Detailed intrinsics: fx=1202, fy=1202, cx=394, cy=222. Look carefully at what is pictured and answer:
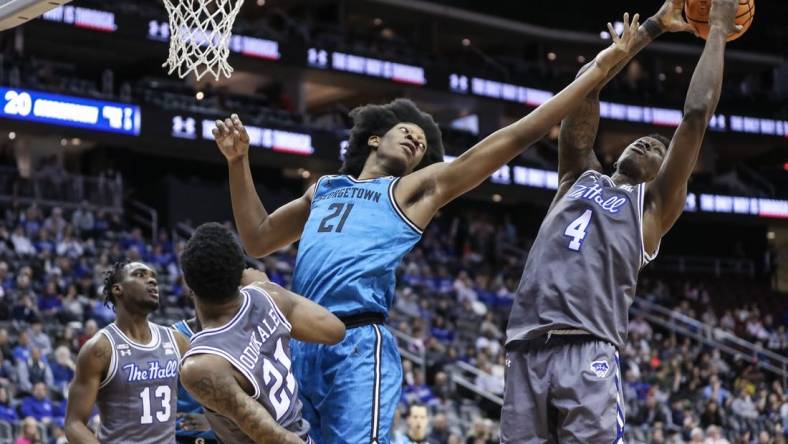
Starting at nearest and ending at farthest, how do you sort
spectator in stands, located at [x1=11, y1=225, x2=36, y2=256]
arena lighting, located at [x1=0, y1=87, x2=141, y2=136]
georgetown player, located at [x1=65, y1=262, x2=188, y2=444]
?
georgetown player, located at [x1=65, y1=262, x2=188, y2=444]
spectator in stands, located at [x1=11, y1=225, x2=36, y2=256]
arena lighting, located at [x1=0, y1=87, x2=141, y2=136]

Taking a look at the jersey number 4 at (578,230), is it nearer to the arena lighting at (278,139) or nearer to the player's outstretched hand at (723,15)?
the player's outstretched hand at (723,15)

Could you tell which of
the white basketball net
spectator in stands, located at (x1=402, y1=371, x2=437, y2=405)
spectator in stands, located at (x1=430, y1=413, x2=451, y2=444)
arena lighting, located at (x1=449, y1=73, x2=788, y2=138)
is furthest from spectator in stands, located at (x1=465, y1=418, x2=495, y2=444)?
arena lighting, located at (x1=449, y1=73, x2=788, y2=138)

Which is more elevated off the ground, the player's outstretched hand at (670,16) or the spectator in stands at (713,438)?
the player's outstretched hand at (670,16)

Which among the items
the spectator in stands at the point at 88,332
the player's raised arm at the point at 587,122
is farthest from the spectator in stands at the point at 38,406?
the player's raised arm at the point at 587,122

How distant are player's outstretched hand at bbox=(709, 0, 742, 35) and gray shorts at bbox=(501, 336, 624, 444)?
54.0 inches

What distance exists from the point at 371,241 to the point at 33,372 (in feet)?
30.7

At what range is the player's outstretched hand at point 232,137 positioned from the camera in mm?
4688

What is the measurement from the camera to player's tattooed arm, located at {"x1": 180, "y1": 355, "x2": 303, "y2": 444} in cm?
372

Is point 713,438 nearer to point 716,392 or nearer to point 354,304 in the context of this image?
point 716,392

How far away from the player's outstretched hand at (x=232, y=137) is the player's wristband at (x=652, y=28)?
1616 millimetres

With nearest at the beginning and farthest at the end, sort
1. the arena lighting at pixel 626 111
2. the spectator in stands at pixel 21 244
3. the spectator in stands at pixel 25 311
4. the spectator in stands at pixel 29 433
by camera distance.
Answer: the spectator in stands at pixel 29 433 < the spectator in stands at pixel 25 311 < the spectator in stands at pixel 21 244 < the arena lighting at pixel 626 111

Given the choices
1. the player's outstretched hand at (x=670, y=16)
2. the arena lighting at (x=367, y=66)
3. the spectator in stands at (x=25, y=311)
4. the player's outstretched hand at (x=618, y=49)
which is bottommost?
the spectator in stands at (x=25, y=311)

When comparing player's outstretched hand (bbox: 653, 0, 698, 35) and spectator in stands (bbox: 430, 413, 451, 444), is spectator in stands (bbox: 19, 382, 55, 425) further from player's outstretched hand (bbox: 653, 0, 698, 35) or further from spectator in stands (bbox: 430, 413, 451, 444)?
player's outstretched hand (bbox: 653, 0, 698, 35)

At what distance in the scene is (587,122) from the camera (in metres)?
4.88
